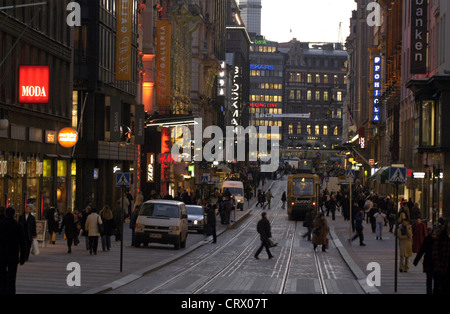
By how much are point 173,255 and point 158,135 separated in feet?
124

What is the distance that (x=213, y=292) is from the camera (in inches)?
858

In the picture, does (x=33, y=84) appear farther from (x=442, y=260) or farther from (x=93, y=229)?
(x=442, y=260)

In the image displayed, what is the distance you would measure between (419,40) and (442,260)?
119 ft

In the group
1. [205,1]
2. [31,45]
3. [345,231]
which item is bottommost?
[345,231]

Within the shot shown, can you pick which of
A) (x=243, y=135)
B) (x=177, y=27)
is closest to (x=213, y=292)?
(x=177, y=27)

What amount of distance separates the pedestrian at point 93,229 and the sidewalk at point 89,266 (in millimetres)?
335

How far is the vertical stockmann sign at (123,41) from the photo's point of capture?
5431 cm

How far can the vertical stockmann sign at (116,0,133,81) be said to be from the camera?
54.3 meters

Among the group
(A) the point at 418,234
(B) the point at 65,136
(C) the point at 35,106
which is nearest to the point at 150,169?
(B) the point at 65,136

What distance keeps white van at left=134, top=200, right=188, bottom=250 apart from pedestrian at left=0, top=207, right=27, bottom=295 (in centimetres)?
1791

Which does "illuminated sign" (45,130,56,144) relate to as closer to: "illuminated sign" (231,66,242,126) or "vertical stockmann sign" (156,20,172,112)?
"vertical stockmann sign" (156,20,172,112)

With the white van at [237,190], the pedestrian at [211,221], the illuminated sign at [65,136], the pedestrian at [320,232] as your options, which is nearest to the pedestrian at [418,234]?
the pedestrian at [320,232]

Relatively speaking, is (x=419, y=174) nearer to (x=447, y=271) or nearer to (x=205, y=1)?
(x=447, y=271)

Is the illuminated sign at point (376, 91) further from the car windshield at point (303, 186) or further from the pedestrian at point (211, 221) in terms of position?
the pedestrian at point (211, 221)
